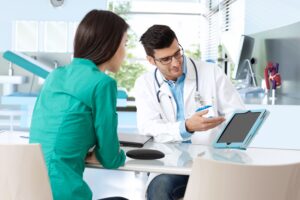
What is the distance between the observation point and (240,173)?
115 cm

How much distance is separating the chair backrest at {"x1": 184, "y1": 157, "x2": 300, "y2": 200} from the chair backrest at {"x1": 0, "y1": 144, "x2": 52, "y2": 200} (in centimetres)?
49

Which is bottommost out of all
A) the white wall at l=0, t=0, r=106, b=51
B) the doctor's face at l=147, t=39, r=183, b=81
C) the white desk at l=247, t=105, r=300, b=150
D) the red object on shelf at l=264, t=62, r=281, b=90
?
the white desk at l=247, t=105, r=300, b=150

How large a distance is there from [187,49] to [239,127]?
16.0 ft

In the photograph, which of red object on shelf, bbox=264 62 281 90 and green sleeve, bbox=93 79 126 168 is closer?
green sleeve, bbox=93 79 126 168

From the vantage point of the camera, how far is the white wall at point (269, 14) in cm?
305

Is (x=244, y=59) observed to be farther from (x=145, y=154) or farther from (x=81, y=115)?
(x=81, y=115)

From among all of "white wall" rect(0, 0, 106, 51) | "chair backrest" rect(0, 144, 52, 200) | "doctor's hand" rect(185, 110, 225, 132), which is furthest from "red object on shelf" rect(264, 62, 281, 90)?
"white wall" rect(0, 0, 106, 51)

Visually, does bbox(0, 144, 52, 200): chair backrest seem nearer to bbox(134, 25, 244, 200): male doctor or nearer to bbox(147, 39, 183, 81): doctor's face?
bbox(134, 25, 244, 200): male doctor

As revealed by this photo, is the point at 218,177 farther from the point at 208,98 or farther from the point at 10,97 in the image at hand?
the point at 10,97

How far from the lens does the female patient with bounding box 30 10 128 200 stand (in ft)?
4.75

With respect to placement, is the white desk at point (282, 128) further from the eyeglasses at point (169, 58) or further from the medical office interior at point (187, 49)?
the eyeglasses at point (169, 58)

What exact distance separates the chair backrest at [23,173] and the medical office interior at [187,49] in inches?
20.9

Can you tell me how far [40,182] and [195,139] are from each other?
1005 millimetres

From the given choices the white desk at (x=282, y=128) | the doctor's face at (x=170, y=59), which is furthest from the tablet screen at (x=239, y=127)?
the white desk at (x=282, y=128)
